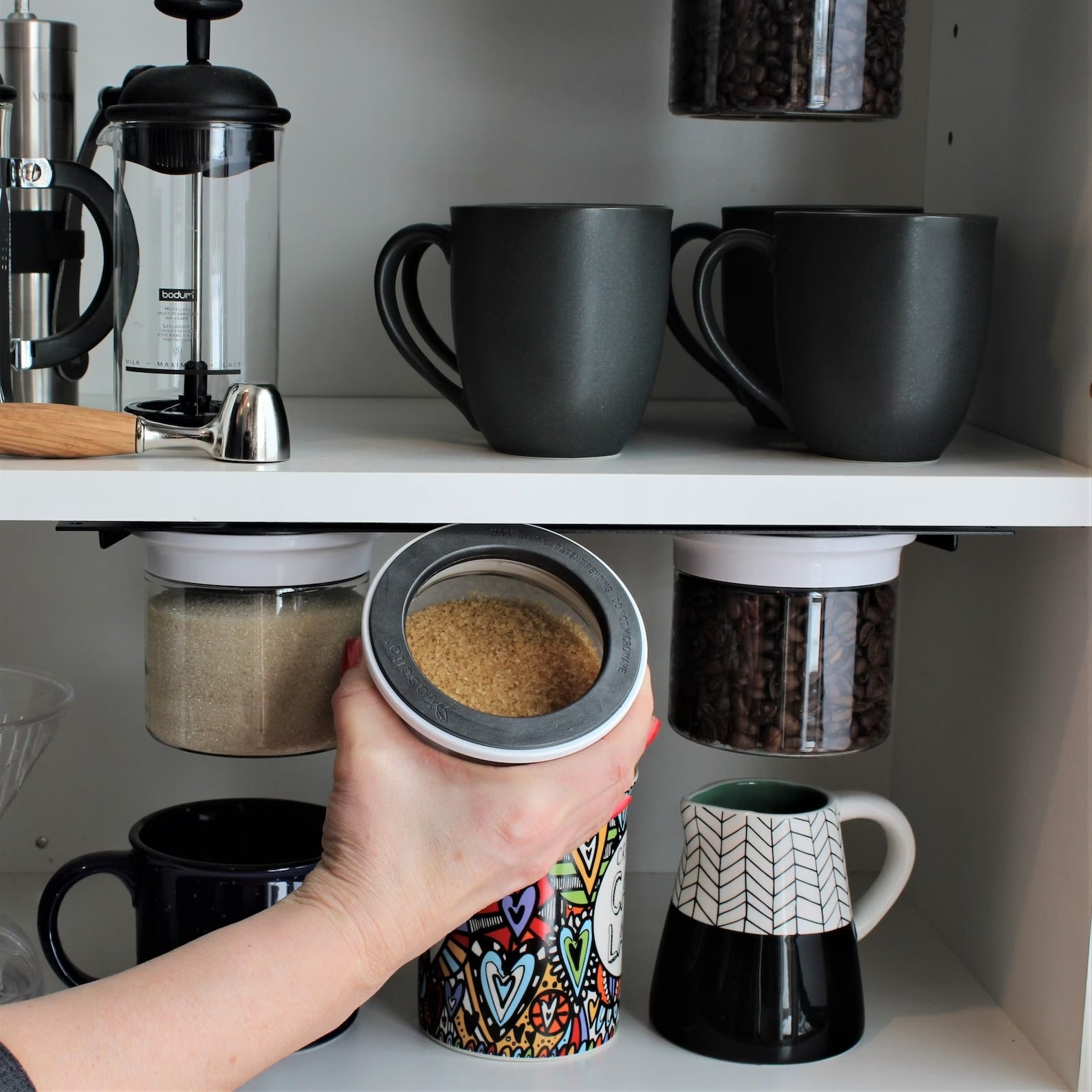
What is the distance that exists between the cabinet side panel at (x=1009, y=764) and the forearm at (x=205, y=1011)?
0.37 meters

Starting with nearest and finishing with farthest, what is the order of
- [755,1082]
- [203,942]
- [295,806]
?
[203,942], [755,1082], [295,806]

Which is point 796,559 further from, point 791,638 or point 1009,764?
point 1009,764

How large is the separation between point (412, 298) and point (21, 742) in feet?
1.09

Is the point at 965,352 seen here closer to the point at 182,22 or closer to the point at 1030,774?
the point at 1030,774

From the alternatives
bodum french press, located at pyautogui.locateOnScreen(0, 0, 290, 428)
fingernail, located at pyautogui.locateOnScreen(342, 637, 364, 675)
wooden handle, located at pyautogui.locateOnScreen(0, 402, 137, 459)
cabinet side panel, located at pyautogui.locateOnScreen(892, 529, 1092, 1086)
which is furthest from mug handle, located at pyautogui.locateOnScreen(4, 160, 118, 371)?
cabinet side panel, located at pyautogui.locateOnScreen(892, 529, 1092, 1086)

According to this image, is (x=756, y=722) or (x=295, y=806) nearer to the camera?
(x=756, y=722)

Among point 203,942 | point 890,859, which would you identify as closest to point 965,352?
point 890,859

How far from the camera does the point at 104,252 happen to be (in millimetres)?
739

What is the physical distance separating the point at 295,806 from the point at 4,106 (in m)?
0.46

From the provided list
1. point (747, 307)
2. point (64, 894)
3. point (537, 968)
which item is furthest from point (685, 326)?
point (64, 894)

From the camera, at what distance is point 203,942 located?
593mm

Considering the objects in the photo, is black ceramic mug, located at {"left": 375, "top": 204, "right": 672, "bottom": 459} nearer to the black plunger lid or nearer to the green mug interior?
the black plunger lid

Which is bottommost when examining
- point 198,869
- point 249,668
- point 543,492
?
point 198,869

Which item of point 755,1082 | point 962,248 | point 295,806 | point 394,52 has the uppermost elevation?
point 394,52
